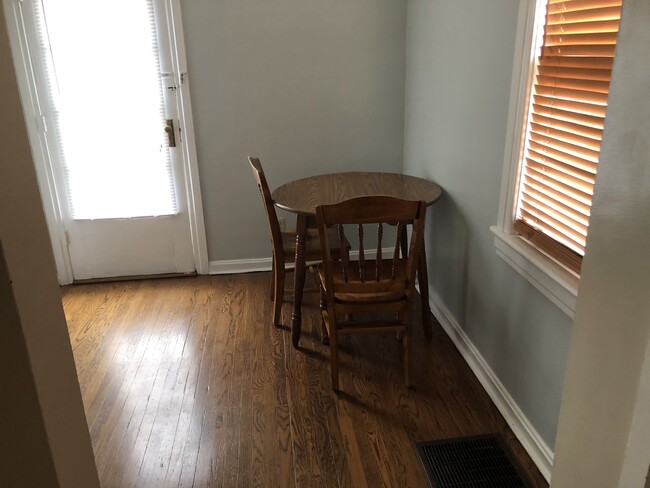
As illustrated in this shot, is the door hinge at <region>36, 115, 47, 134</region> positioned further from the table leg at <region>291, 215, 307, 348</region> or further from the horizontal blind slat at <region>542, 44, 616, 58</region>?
the horizontal blind slat at <region>542, 44, 616, 58</region>

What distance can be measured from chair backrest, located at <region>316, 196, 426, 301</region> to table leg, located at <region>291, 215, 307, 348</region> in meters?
0.19

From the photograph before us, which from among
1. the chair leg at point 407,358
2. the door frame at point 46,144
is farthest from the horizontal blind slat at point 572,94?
the door frame at point 46,144

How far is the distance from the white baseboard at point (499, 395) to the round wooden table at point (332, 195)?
15 cm

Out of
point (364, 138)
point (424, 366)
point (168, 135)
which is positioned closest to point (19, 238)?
point (424, 366)

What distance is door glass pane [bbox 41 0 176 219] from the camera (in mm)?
2957

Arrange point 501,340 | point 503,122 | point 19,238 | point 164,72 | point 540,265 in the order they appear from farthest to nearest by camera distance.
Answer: point 164,72, point 501,340, point 503,122, point 540,265, point 19,238

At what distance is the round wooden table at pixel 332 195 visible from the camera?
254 centimetres

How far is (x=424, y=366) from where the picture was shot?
2506 mm

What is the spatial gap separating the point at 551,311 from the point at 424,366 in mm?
850

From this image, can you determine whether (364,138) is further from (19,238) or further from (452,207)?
(19,238)

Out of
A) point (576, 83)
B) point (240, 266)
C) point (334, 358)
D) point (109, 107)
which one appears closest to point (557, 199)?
point (576, 83)

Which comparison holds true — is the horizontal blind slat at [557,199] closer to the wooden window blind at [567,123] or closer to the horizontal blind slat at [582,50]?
the wooden window blind at [567,123]

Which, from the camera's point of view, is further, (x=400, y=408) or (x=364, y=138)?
(x=364, y=138)

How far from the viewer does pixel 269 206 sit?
2.57 metres
